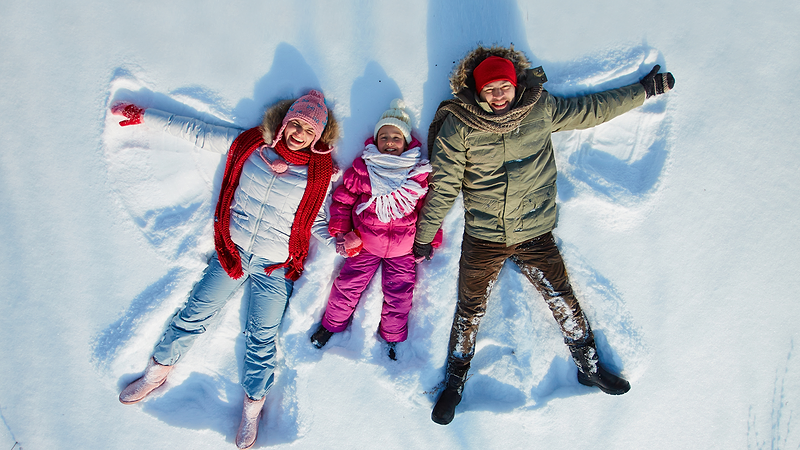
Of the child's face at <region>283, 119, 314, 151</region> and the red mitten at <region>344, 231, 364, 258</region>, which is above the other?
the child's face at <region>283, 119, 314, 151</region>

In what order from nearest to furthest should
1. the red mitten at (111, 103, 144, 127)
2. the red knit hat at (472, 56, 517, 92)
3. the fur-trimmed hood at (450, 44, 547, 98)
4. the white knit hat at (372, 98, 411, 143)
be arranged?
the red knit hat at (472, 56, 517, 92)
the fur-trimmed hood at (450, 44, 547, 98)
the white knit hat at (372, 98, 411, 143)
the red mitten at (111, 103, 144, 127)

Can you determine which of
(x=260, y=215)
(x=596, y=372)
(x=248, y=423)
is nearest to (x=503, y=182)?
(x=596, y=372)

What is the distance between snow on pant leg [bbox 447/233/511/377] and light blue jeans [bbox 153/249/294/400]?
105 centimetres

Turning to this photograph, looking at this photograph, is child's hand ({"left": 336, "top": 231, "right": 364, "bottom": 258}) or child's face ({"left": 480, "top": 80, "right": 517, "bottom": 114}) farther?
child's hand ({"left": 336, "top": 231, "right": 364, "bottom": 258})

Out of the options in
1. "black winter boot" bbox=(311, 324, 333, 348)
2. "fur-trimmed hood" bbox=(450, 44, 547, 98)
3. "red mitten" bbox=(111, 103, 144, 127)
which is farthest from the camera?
"black winter boot" bbox=(311, 324, 333, 348)

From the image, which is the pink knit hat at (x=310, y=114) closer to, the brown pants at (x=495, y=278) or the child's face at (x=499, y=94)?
the child's face at (x=499, y=94)

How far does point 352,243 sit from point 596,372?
5.12 feet

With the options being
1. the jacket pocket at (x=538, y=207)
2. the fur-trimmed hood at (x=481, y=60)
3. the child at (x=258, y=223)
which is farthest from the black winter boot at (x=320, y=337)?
the fur-trimmed hood at (x=481, y=60)

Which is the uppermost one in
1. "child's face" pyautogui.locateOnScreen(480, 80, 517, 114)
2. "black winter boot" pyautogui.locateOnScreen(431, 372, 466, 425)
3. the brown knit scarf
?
"child's face" pyautogui.locateOnScreen(480, 80, 517, 114)

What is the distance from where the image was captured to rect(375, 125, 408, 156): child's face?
6.88 feet

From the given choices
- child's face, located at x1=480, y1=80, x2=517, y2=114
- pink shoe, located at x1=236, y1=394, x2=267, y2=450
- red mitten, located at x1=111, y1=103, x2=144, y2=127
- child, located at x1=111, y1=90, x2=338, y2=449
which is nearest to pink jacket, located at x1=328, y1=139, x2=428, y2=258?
child, located at x1=111, y1=90, x2=338, y2=449

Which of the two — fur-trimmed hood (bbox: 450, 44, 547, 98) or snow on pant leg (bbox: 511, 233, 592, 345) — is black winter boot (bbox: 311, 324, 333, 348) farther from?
fur-trimmed hood (bbox: 450, 44, 547, 98)

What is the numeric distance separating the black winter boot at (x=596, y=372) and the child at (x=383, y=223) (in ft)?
3.33

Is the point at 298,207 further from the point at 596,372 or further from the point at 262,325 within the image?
the point at 596,372
